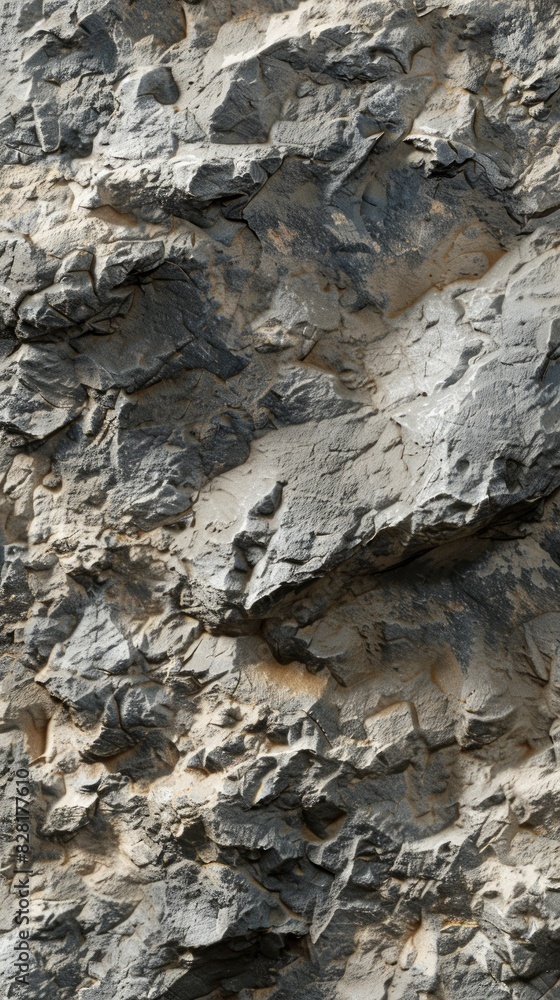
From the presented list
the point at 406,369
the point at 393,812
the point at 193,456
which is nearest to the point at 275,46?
the point at 406,369

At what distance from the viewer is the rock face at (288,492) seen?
2.50 metres

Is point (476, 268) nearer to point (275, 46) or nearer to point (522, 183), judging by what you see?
point (522, 183)

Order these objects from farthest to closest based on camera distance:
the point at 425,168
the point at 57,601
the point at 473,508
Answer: the point at 57,601 → the point at 425,168 → the point at 473,508

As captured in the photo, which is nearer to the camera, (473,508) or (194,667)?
(473,508)

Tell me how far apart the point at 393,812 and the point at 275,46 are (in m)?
1.96

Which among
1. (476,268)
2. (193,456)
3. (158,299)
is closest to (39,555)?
(193,456)

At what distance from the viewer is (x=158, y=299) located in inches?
105

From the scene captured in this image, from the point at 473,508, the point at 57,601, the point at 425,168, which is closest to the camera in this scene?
the point at 473,508

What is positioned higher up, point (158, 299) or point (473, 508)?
point (158, 299)

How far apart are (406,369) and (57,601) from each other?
113cm

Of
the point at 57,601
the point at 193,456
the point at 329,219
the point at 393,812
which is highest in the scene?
the point at 329,219

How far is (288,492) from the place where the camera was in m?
2.59

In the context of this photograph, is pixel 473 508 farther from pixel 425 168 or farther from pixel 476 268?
pixel 425 168

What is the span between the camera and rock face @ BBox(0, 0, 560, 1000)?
2498mm
